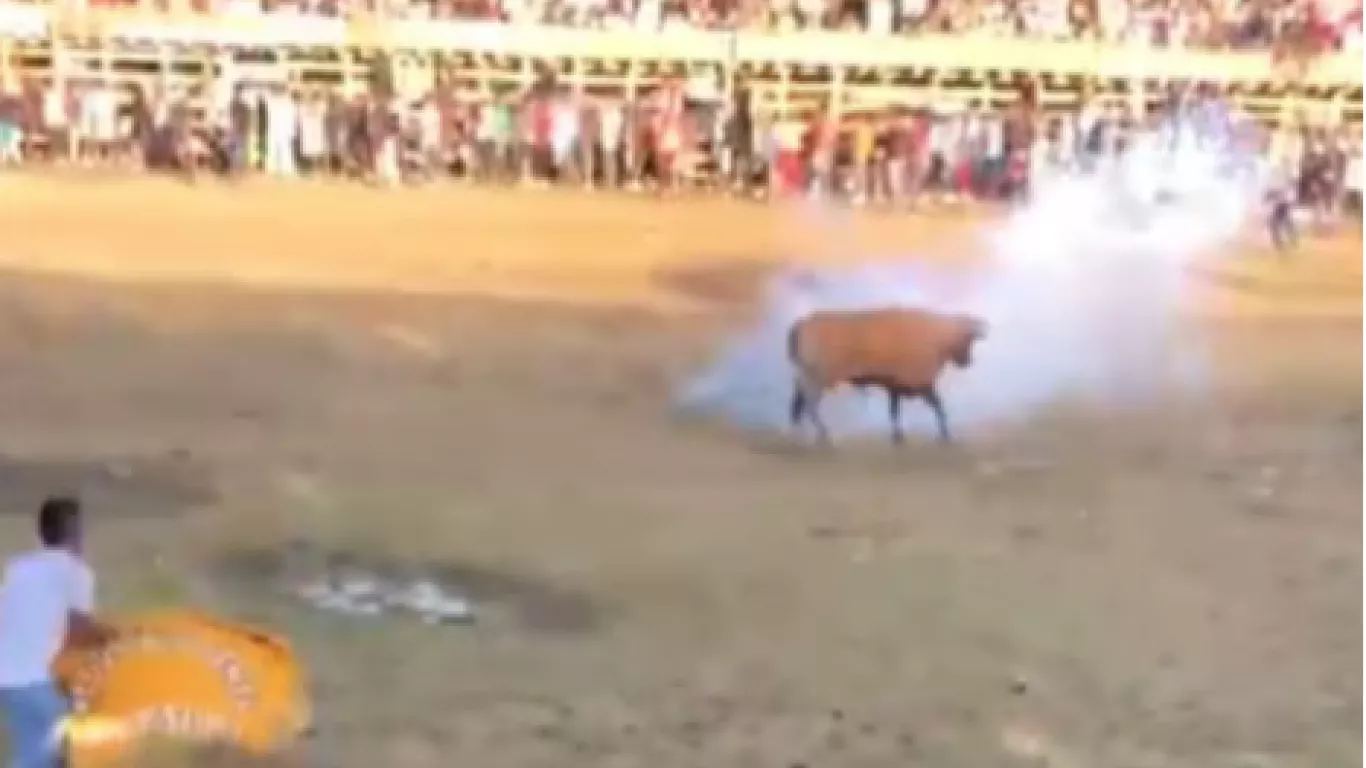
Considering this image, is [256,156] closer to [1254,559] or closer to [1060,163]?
[1060,163]

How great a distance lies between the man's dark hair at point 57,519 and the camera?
3912 mm

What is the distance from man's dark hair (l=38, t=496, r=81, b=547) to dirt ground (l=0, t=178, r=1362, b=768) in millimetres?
21

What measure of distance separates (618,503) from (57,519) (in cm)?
66

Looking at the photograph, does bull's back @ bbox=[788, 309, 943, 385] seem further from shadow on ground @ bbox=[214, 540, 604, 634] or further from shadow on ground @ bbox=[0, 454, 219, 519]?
shadow on ground @ bbox=[0, 454, 219, 519]

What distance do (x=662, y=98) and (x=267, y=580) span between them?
0.74 metres

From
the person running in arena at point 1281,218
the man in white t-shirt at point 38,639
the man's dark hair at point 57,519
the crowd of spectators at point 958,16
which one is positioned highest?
the crowd of spectators at point 958,16

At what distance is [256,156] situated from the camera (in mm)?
3951

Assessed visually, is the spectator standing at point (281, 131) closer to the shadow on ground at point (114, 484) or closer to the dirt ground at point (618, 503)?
the dirt ground at point (618, 503)

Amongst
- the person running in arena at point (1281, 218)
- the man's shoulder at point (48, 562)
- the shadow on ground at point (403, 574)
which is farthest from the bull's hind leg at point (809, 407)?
the man's shoulder at point (48, 562)

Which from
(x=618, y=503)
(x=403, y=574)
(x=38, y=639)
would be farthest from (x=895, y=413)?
(x=38, y=639)

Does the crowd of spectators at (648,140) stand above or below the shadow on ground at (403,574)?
above

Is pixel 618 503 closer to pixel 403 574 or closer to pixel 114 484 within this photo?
pixel 403 574

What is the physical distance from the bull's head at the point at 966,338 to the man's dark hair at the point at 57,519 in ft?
3.47

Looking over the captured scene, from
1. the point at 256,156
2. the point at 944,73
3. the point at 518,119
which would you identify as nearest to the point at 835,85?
the point at 944,73
